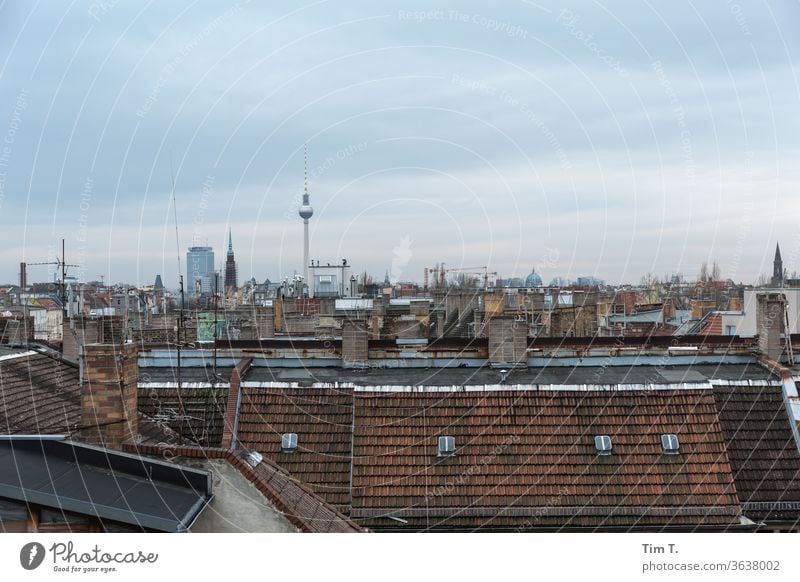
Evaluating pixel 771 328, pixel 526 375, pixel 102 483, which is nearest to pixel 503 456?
pixel 526 375

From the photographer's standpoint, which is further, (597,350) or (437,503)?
(597,350)

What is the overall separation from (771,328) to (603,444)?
5.80m

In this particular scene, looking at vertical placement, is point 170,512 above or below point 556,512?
above

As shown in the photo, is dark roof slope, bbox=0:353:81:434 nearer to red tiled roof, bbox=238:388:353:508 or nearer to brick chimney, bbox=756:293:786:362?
red tiled roof, bbox=238:388:353:508

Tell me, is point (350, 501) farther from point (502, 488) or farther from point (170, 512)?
point (170, 512)

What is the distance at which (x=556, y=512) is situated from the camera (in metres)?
12.6

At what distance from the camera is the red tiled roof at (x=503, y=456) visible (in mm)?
12703

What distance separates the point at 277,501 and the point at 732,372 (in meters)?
11.1

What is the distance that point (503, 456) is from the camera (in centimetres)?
1355

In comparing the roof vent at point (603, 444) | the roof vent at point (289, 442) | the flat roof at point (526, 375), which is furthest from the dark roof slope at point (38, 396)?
the roof vent at point (603, 444)
